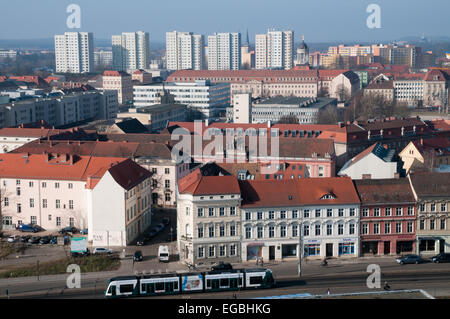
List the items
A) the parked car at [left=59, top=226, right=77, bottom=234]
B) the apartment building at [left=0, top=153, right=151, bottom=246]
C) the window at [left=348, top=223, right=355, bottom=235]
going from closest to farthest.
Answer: the window at [left=348, top=223, right=355, bottom=235] → the apartment building at [left=0, top=153, right=151, bottom=246] → the parked car at [left=59, top=226, right=77, bottom=234]

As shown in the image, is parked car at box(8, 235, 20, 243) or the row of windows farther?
parked car at box(8, 235, 20, 243)

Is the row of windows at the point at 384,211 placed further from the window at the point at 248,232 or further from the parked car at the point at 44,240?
the parked car at the point at 44,240

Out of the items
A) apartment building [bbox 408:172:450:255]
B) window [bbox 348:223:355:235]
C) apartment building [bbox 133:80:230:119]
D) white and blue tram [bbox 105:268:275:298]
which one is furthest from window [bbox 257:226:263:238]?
apartment building [bbox 133:80:230:119]

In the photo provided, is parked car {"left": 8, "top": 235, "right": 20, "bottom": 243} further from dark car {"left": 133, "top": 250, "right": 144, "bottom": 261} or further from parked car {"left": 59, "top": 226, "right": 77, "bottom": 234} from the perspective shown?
dark car {"left": 133, "top": 250, "right": 144, "bottom": 261}

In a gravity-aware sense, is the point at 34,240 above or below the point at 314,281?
above

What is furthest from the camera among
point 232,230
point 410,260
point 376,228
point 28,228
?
point 28,228

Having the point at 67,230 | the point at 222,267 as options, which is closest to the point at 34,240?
the point at 67,230

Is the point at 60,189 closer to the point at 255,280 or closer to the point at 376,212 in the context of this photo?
the point at 255,280
